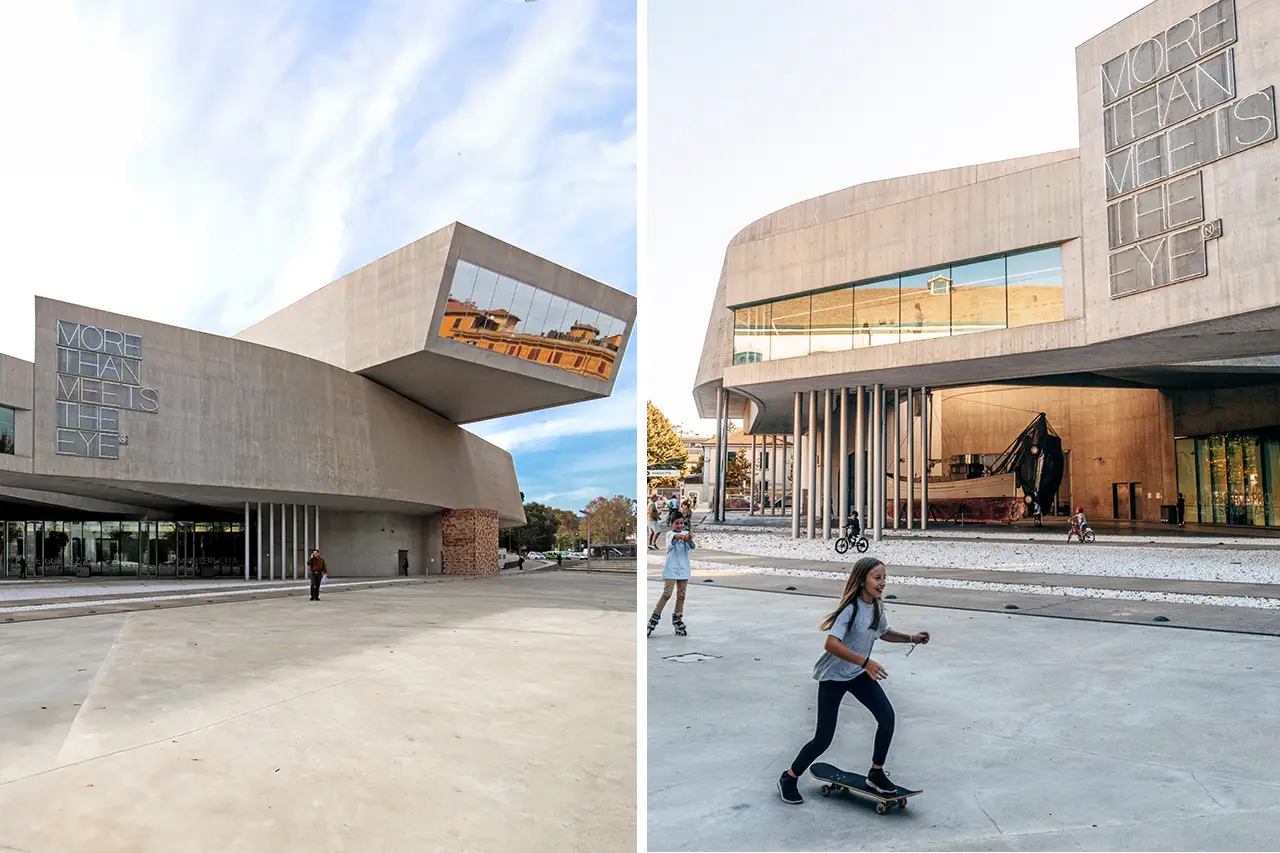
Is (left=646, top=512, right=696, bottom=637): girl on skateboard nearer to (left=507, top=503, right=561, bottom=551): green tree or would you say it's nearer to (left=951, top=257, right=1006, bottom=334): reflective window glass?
(left=951, top=257, right=1006, bottom=334): reflective window glass

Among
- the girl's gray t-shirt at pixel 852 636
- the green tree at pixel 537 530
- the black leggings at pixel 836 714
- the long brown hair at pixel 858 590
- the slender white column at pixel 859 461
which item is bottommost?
the green tree at pixel 537 530

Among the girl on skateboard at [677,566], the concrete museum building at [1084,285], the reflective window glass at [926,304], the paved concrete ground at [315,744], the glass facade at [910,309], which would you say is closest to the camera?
the paved concrete ground at [315,744]

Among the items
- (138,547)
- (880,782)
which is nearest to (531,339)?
(138,547)

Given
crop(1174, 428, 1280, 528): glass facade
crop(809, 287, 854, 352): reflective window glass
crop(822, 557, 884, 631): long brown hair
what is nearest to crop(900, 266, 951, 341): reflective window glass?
crop(809, 287, 854, 352): reflective window glass

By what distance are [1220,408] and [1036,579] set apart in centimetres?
2592

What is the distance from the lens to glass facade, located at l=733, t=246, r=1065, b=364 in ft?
73.6

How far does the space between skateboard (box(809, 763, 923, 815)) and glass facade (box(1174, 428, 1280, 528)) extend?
119 feet

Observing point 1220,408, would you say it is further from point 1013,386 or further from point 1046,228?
point 1046,228

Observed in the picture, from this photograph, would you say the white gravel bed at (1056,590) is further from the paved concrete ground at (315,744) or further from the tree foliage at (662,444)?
the tree foliage at (662,444)

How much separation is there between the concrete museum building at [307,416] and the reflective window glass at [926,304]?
1420cm

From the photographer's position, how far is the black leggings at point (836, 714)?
14.5 ft

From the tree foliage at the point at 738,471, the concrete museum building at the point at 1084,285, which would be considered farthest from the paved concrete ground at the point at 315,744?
the tree foliage at the point at 738,471

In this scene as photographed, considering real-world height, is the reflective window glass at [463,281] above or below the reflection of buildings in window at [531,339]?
above

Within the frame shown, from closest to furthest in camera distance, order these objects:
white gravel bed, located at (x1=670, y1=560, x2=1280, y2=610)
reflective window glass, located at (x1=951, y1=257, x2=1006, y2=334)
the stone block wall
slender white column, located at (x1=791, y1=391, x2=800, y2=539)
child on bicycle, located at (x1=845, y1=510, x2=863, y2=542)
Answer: white gravel bed, located at (x1=670, y1=560, x2=1280, y2=610) → reflective window glass, located at (x1=951, y1=257, x2=1006, y2=334) → child on bicycle, located at (x1=845, y1=510, x2=863, y2=542) → slender white column, located at (x1=791, y1=391, x2=800, y2=539) → the stone block wall
